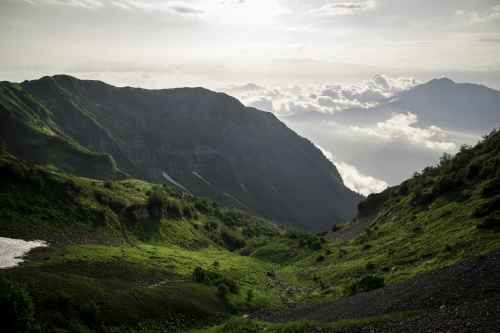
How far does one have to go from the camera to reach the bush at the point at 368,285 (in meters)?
51.8

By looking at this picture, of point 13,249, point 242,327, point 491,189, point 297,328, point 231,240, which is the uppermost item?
point 491,189

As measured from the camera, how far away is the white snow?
5284 cm

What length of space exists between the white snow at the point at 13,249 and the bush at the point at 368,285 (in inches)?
1718

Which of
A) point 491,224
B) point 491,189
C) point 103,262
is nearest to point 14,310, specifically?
point 103,262

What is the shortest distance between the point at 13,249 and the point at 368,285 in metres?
49.7

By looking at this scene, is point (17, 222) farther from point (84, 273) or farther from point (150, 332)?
point (150, 332)

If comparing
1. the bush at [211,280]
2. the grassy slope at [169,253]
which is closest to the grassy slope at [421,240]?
the grassy slope at [169,253]

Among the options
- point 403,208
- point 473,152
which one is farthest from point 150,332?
point 473,152

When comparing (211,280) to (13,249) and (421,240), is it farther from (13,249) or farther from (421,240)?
(421,240)

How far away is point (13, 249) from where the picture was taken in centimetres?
5928

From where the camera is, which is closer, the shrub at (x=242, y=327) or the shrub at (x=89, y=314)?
the shrub at (x=89, y=314)

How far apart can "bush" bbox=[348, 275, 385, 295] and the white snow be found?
4365 cm

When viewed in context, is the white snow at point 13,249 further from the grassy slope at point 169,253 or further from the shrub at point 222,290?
the shrub at point 222,290

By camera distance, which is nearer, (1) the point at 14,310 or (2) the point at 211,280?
(1) the point at 14,310
